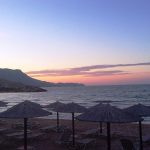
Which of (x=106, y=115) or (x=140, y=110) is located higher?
(x=106, y=115)

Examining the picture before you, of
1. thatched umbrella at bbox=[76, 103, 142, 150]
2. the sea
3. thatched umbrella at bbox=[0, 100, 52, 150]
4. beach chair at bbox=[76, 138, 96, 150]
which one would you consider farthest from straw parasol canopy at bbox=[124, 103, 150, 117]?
the sea

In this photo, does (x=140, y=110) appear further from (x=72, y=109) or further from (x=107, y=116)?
(x=72, y=109)

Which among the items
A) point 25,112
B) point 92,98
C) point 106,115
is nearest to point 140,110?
point 106,115

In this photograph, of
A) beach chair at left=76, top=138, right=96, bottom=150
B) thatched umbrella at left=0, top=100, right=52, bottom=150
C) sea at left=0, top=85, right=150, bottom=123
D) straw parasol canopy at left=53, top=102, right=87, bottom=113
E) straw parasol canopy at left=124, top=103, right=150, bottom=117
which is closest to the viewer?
thatched umbrella at left=0, top=100, right=52, bottom=150

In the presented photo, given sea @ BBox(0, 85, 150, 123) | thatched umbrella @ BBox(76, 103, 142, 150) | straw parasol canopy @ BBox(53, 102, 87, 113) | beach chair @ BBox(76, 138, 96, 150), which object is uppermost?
A: thatched umbrella @ BBox(76, 103, 142, 150)

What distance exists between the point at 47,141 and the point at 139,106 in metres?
4.93

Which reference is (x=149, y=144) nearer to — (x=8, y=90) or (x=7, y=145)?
(x=7, y=145)

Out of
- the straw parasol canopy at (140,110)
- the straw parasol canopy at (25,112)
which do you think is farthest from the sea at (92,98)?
the straw parasol canopy at (25,112)

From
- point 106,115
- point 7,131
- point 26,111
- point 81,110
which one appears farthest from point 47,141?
point 106,115

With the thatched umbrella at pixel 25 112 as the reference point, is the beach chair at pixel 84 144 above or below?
below

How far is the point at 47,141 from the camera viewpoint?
603 inches

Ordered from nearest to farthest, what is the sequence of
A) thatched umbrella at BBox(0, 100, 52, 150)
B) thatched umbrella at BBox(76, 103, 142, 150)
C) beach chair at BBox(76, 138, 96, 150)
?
thatched umbrella at BBox(76, 103, 142, 150), thatched umbrella at BBox(0, 100, 52, 150), beach chair at BBox(76, 138, 96, 150)

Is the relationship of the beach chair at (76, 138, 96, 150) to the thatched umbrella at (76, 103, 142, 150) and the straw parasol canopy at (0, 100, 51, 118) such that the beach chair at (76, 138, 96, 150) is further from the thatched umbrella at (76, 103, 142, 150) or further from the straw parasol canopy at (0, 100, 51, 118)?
the thatched umbrella at (76, 103, 142, 150)

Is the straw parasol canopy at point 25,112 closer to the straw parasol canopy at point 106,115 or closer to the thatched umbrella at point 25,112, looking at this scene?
the thatched umbrella at point 25,112
